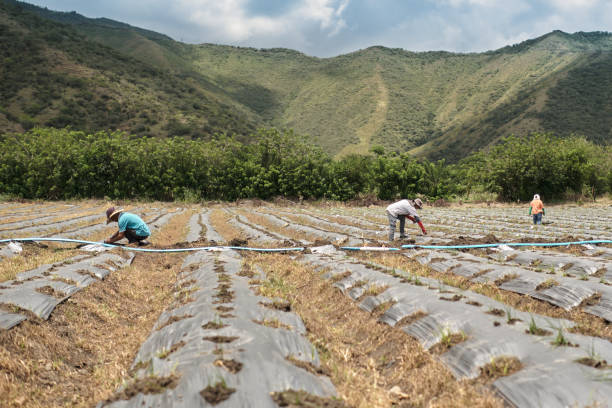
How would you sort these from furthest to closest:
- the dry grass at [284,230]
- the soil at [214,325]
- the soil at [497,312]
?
1. the dry grass at [284,230]
2. the soil at [497,312]
3. the soil at [214,325]

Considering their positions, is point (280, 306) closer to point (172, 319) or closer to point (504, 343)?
point (172, 319)

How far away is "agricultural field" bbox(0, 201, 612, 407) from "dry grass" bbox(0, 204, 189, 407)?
0.02m

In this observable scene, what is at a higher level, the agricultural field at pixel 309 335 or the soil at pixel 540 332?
the soil at pixel 540 332

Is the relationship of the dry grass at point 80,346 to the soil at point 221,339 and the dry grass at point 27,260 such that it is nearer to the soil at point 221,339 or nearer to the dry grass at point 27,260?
the soil at point 221,339

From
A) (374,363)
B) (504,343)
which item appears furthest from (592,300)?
(374,363)

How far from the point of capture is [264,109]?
114625mm

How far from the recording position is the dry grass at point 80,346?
130 inches

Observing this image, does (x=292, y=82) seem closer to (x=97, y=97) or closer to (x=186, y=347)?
(x=97, y=97)

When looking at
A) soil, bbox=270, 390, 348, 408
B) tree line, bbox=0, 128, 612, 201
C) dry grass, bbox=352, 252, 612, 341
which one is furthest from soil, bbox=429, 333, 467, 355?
tree line, bbox=0, 128, 612, 201

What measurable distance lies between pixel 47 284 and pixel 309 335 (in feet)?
12.5

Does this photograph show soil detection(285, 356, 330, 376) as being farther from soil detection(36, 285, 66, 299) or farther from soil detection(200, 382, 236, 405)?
soil detection(36, 285, 66, 299)

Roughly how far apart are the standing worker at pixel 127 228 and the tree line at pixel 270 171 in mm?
22039

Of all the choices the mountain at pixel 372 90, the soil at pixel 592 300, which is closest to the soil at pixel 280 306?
the soil at pixel 592 300

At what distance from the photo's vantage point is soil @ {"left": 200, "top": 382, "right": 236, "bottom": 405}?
253cm
